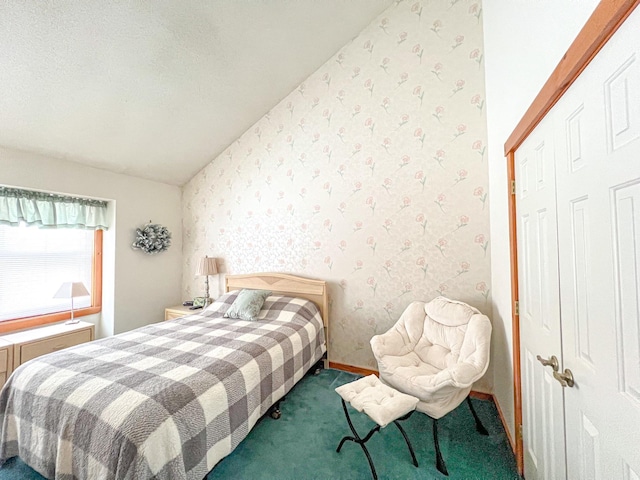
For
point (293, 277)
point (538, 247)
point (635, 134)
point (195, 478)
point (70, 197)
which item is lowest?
point (195, 478)

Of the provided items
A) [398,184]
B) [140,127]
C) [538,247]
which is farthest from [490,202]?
[140,127]

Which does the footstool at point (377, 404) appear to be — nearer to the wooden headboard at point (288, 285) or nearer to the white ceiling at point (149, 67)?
the wooden headboard at point (288, 285)

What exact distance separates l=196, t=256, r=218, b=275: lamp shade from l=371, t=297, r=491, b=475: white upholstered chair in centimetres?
230

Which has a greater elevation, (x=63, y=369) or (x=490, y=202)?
(x=490, y=202)

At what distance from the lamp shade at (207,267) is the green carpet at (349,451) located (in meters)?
1.91

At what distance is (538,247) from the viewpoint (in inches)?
51.1

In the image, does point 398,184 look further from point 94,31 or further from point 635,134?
point 94,31

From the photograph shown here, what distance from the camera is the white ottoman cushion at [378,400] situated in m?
1.45

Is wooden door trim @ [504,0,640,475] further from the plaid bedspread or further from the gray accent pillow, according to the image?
the gray accent pillow

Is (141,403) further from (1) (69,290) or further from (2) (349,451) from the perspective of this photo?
(1) (69,290)

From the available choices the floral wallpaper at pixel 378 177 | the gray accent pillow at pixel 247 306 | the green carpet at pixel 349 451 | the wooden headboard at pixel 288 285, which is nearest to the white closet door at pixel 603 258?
the green carpet at pixel 349 451

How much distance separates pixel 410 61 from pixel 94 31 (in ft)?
8.38

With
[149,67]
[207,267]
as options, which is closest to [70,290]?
[207,267]

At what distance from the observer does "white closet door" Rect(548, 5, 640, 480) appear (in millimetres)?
684
